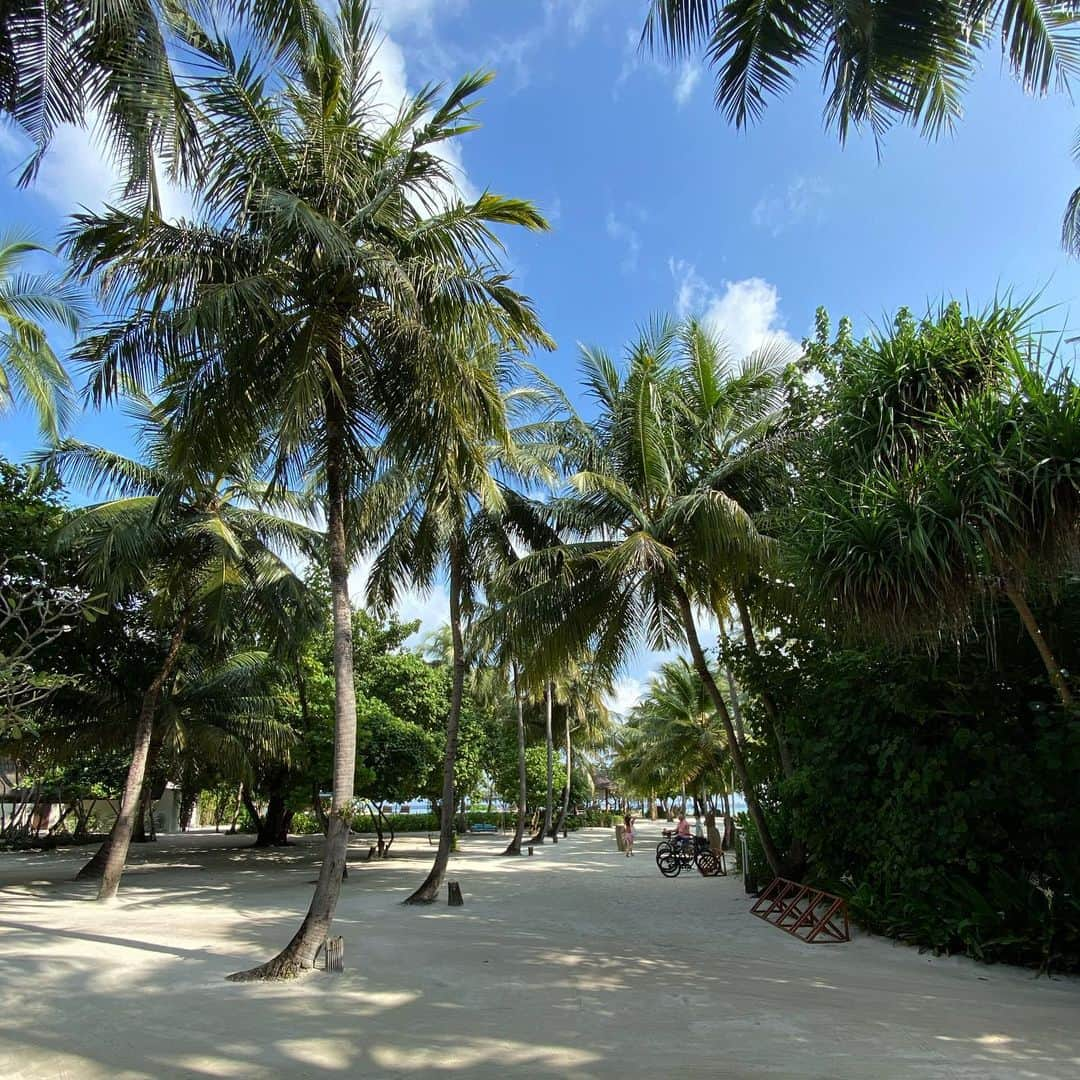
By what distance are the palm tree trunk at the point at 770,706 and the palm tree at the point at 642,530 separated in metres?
0.59

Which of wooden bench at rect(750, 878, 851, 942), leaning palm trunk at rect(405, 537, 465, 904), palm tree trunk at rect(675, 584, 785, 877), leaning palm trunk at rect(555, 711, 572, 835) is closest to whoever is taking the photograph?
wooden bench at rect(750, 878, 851, 942)

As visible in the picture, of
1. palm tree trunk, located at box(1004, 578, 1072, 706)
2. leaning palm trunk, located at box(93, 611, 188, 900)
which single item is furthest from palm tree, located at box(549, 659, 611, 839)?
palm tree trunk, located at box(1004, 578, 1072, 706)

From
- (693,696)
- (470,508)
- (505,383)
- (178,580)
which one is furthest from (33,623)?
(693,696)

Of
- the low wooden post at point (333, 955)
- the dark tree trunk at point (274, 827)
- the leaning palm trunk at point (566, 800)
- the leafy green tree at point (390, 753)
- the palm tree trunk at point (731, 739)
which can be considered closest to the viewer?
the low wooden post at point (333, 955)

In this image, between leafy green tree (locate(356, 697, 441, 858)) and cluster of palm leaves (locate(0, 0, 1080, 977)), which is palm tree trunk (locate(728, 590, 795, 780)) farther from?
leafy green tree (locate(356, 697, 441, 858))

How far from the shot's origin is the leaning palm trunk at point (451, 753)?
1316cm

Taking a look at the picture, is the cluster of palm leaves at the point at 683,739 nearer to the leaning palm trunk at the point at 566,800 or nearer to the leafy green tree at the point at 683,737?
the leafy green tree at the point at 683,737

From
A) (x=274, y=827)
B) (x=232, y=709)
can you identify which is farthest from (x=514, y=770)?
(x=232, y=709)

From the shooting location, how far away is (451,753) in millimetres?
13078

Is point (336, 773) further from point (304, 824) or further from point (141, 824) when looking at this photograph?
point (304, 824)

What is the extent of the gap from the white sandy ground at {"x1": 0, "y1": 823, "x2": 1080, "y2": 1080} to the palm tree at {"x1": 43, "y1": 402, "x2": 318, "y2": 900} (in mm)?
4154

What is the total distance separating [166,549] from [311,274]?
8.59m

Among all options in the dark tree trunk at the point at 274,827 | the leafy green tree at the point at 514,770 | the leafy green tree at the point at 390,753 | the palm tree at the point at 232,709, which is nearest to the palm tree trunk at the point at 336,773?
the palm tree at the point at 232,709

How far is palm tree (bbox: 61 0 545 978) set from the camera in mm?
7707
